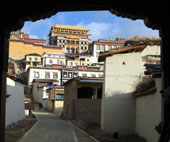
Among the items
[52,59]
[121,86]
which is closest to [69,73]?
[52,59]

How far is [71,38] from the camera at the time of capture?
8906 centimetres

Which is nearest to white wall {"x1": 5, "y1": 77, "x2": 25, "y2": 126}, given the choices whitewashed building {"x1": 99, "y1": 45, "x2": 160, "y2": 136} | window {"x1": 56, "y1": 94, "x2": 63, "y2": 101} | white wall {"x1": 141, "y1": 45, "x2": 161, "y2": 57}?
whitewashed building {"x1": 99, "y1": 45, "x2": 160, "y2": 136}

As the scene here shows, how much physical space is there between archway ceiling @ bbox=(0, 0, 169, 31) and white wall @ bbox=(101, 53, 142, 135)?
31.6 feet

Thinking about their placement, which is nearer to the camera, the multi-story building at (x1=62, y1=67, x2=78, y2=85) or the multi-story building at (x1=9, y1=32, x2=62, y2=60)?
the multi-story building at (x1=62, y1=67, x2=78, y2=85)

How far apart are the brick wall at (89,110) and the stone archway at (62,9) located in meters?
19.1

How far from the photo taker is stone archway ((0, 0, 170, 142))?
5.52 meters

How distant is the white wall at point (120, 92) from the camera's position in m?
14.8

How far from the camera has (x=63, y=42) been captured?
3440 inches

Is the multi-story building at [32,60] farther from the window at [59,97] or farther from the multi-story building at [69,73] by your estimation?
the window at [59,97]

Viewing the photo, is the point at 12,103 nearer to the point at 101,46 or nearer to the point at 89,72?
the point at 89,72

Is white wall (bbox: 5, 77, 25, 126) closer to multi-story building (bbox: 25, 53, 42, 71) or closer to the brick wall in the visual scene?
the brick wall

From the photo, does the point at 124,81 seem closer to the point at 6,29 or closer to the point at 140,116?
the point at 140,116

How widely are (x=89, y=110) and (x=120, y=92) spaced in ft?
32.2
